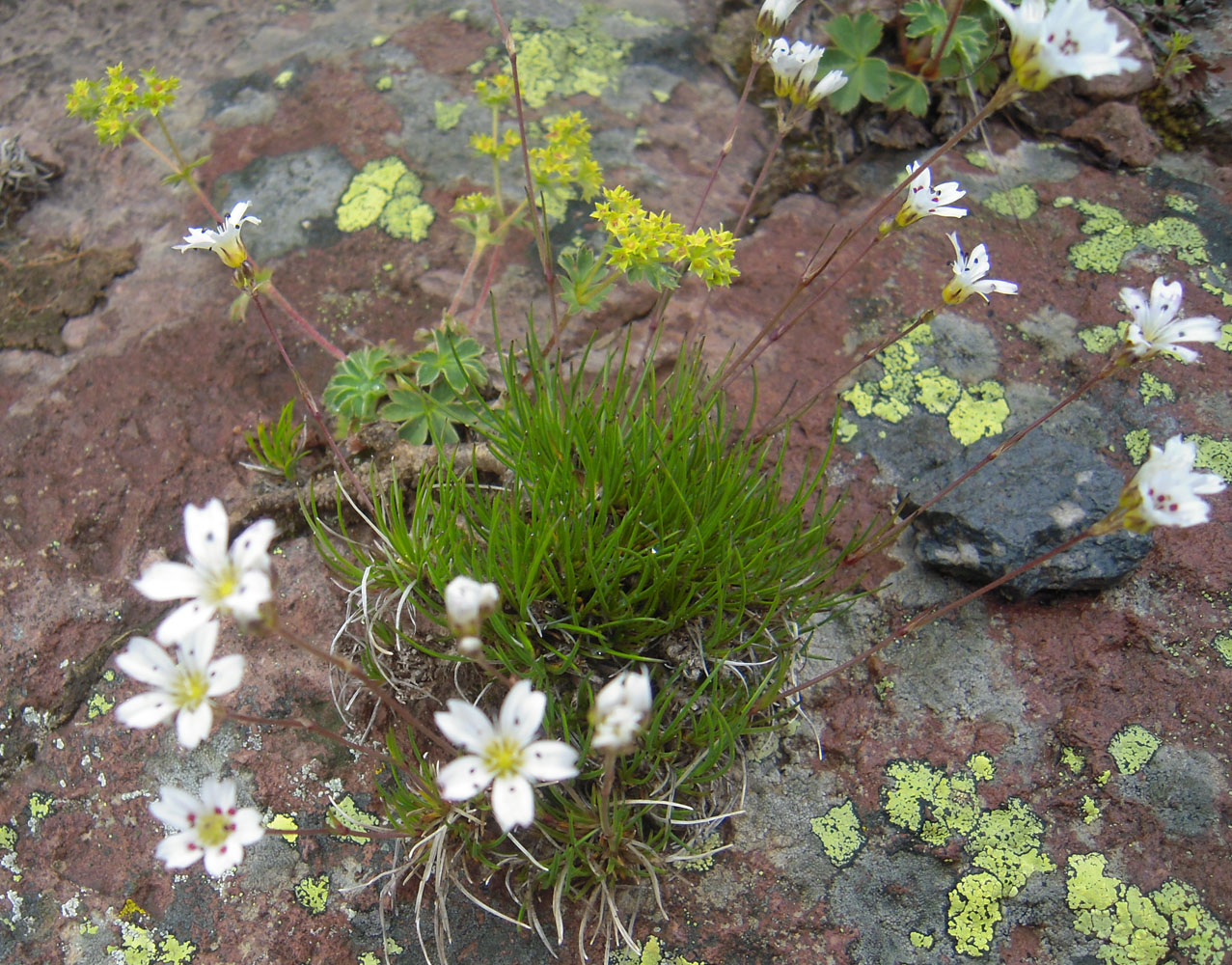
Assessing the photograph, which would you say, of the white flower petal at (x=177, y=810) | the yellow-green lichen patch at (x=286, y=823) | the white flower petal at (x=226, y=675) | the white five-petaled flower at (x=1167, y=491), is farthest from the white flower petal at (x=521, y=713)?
the white five-petaled flower at (x=1167, y=491)

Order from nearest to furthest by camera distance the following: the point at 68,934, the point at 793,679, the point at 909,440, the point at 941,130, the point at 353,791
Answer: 1. the point at 68,934
2. the point at 353,791
3. the point at 793,679
4. the point at 909,440
5. the point at 941,130

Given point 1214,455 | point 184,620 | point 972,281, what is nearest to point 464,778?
point 184,620

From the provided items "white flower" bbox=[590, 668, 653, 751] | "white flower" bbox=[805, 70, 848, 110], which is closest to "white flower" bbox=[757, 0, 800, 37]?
"white flower" bbox=[805, 70, 848, 110]

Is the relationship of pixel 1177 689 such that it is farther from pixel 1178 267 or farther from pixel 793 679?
pixel 1178 267

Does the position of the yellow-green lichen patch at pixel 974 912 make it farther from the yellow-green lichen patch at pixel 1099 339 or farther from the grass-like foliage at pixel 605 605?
the yellow-green lichen patch at pixel 1099 339

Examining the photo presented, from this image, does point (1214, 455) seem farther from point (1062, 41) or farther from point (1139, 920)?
point (1062, 41)

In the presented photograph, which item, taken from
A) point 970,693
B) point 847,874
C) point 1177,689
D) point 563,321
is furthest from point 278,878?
point 1177,689
